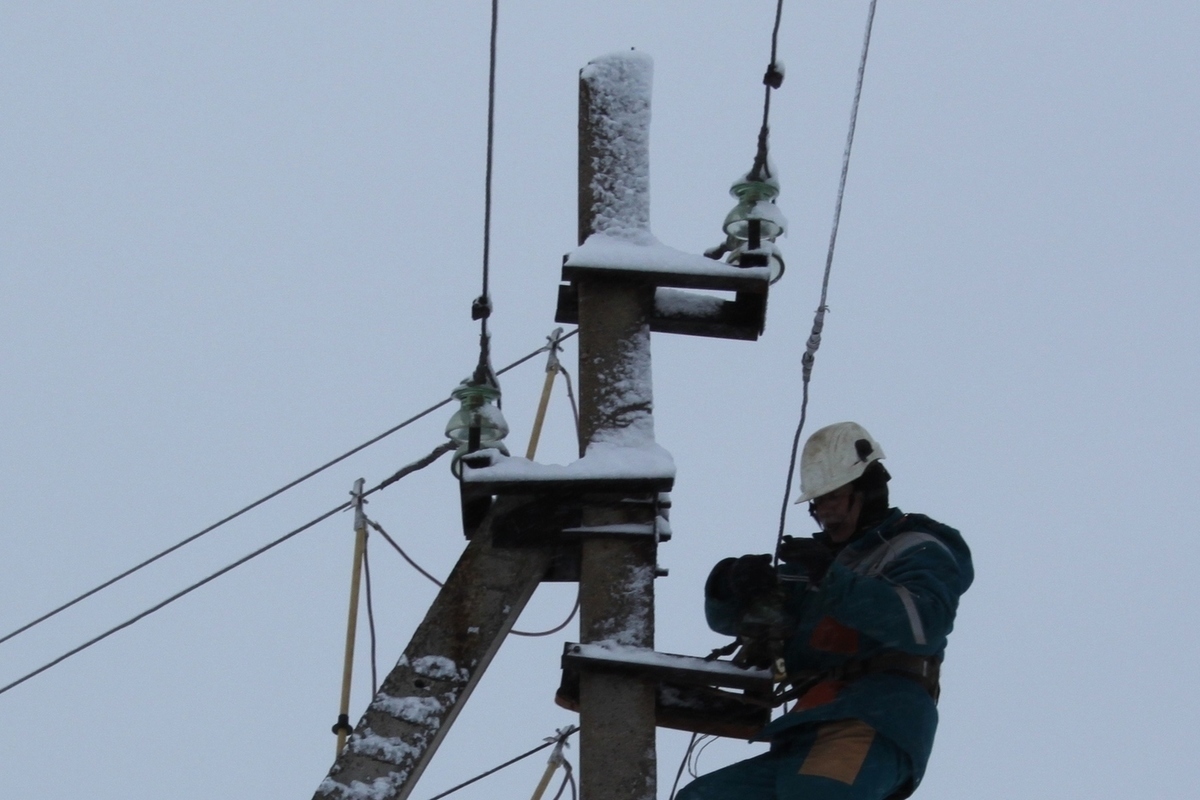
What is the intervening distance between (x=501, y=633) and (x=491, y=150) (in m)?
1.36

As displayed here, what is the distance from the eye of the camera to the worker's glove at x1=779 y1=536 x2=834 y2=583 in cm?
468

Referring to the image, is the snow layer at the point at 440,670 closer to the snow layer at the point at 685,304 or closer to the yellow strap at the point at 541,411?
the snow layer at the point at 685,304

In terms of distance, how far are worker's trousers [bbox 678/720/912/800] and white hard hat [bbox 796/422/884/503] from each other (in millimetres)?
756

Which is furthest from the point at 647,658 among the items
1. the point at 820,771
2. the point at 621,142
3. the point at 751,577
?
the point at 621,142

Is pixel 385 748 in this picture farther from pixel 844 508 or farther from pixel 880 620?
pixel 844 508

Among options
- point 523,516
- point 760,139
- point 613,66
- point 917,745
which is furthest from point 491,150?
point 917,745

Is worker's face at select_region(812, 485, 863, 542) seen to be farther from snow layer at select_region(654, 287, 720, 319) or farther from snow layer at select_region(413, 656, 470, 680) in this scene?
snow layer at select_region(413, 656, 470, 680)

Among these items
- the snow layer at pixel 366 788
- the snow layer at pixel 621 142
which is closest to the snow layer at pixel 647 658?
the snow layer at pixel 366 788

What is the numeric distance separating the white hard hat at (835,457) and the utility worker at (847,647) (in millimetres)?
189

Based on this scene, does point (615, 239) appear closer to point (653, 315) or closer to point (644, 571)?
point (653, 315)

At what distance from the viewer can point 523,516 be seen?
446 centimetres

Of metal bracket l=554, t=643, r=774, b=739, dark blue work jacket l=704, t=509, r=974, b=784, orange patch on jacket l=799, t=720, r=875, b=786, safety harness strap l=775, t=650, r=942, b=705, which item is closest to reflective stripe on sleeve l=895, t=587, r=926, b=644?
dark blue work jacket l=704, t=509, r=974, b=784

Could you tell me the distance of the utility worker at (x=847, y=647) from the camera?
443cm

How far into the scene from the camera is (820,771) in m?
4.43
